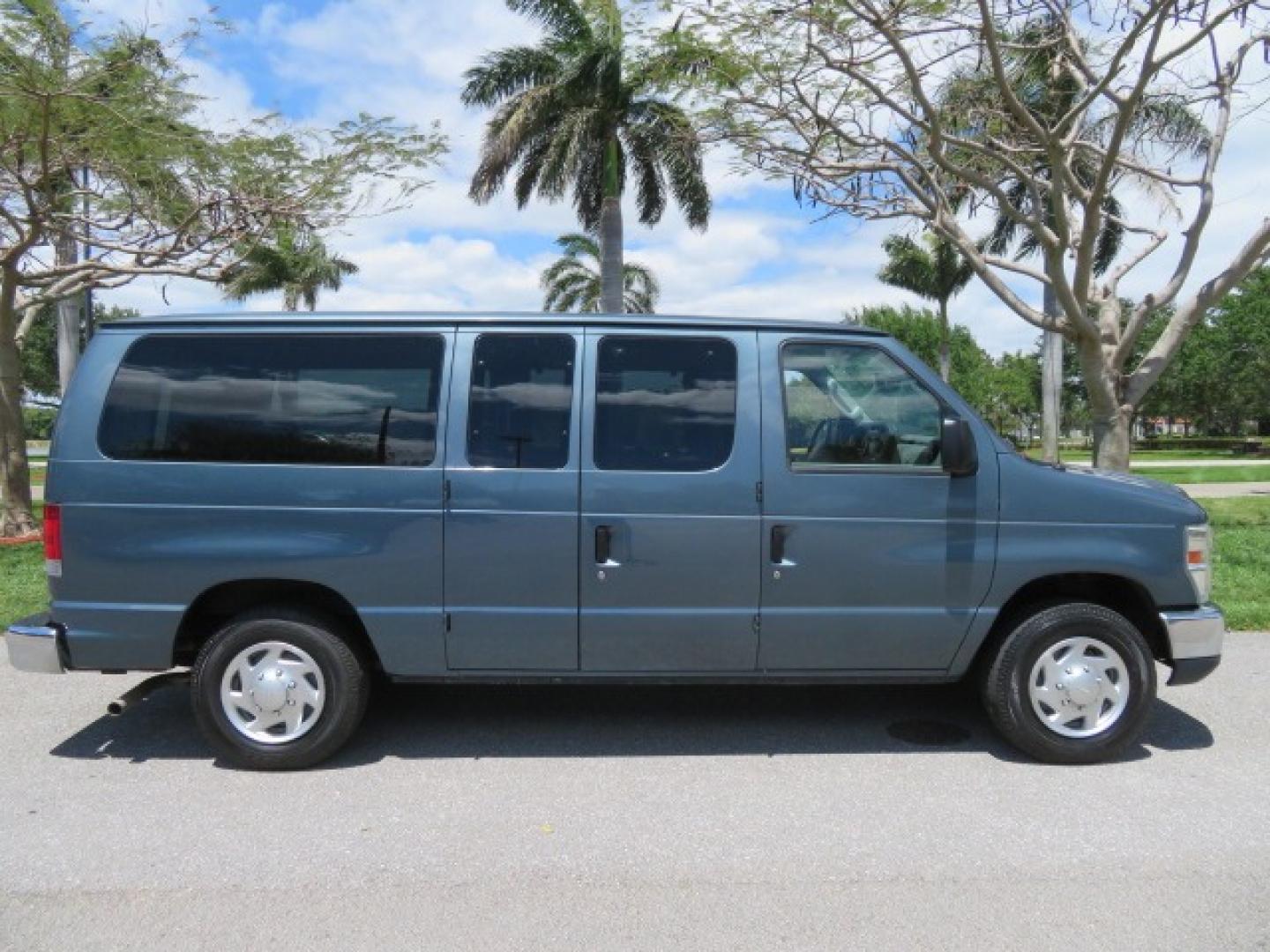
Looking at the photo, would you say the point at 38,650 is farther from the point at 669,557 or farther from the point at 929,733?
the point at 929,733

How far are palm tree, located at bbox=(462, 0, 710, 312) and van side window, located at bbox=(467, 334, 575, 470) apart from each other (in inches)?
548

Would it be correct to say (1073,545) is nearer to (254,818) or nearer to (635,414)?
(635,414)

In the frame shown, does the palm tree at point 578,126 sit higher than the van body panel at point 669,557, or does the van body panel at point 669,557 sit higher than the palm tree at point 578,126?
the palm tree at point 578,126

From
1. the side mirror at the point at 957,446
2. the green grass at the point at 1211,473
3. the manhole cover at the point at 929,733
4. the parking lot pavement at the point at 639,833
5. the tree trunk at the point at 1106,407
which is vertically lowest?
the parking lot pavement at the point at 639,833

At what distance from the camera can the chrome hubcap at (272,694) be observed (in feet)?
13.8

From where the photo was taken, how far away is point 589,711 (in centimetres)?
504

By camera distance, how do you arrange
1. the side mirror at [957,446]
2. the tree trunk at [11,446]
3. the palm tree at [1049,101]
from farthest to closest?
1. the tree trunk at [11,446]
2. the palm tree at [1049,101]
3. the side mirror at [957,446]

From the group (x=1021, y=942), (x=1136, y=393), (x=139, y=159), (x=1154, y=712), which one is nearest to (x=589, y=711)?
(x=1021, y=942)

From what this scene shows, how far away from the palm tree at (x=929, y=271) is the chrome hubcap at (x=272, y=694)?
30.9 m

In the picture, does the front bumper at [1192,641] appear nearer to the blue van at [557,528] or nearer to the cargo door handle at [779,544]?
the blue van at [557,528]

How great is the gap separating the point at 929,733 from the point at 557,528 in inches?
90.2

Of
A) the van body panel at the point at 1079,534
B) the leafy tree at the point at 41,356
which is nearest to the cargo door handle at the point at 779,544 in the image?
the van body panel at the point at 1079,534

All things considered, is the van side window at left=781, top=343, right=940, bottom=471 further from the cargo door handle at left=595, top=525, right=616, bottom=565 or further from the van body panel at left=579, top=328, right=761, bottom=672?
the cargo door handle at left=595, top=525, right=616, bottom=565

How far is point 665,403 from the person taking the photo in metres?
4.30
